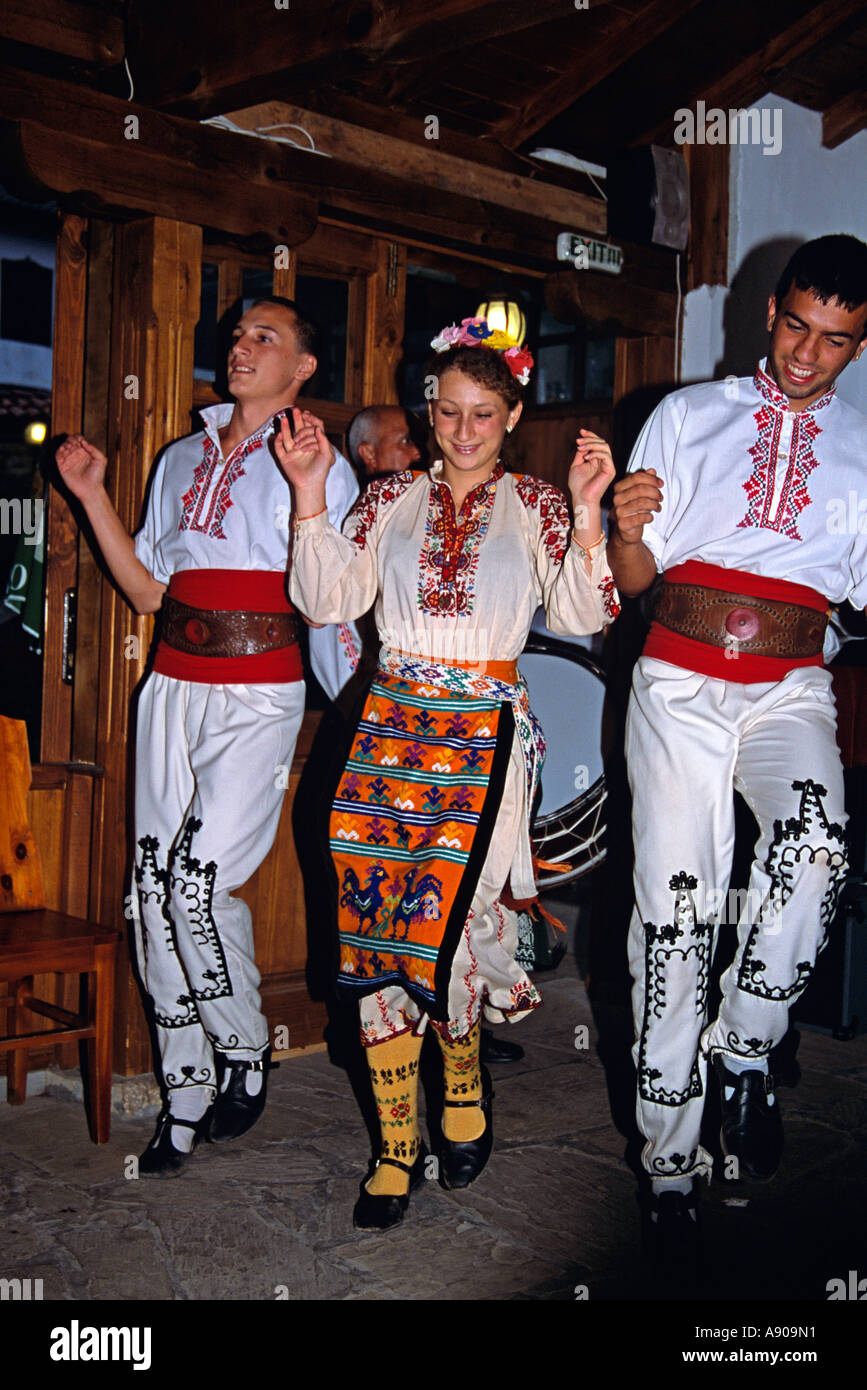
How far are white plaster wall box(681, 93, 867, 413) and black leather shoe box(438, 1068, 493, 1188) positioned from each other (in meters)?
3.19

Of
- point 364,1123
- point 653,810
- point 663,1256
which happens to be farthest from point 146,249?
point 663,1256

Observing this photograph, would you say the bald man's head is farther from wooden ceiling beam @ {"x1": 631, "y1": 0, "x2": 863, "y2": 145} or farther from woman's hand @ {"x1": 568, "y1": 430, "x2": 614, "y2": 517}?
wooden ceiling beam @ {"x1": 631, "y1": 0, "x2": 863, "y2": 145}

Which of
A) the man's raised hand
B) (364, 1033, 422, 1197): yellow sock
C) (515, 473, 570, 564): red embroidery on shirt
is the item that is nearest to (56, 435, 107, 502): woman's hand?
(515, 473, 570, 564): red embroidery on shirt

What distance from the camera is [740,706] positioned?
296cm

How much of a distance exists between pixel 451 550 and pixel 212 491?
0.73 meters

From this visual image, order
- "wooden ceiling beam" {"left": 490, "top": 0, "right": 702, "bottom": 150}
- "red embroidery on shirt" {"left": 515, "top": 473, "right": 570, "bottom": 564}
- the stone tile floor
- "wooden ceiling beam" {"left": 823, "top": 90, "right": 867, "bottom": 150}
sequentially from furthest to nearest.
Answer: "wooden ceiling beam" {"left": 823, "top": 90, "right": 867, "bottom": 150}, "wooden ceiling beam" {"left": 490, "top": 0, "right": 702, "bottom": 150}, "red embroidery on shirt" {"left": 515, "top": 473, "right": 570, "bottom": 564}, the stone tile floor

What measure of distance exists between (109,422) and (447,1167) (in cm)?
225

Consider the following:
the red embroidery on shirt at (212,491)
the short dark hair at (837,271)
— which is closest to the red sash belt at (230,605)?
the red embroidery on shirt at (212,491)

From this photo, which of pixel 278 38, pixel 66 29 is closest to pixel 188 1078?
pixel 278 38

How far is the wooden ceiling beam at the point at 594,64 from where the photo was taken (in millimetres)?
4422

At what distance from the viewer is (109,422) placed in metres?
3.80

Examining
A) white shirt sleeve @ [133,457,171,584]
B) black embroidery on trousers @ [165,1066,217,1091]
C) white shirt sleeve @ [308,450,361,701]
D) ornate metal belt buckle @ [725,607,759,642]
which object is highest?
white shirt sleeve @ [133,457,171,584]

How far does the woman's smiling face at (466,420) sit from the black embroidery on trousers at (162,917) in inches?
50.4

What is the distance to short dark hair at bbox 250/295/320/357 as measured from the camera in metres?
3.57
